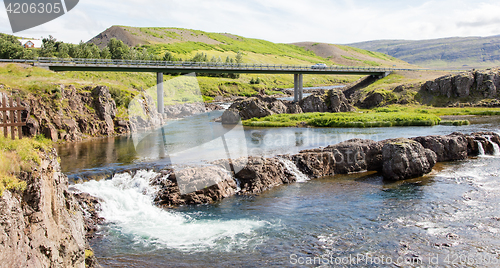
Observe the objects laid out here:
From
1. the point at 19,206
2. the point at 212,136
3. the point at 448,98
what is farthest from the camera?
the point at 448,98

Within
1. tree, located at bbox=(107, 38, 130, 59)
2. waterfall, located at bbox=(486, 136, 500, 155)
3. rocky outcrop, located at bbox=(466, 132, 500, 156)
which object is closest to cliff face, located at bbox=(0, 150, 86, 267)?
rocky outcrop, located at bbox=(466, 132, 500, 156)

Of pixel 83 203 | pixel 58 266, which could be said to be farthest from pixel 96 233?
pixel 58 266

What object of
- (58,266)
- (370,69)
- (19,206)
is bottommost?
(58,266)

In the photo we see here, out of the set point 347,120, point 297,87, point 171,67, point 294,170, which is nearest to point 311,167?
point 294,170

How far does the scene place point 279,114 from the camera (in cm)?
6981

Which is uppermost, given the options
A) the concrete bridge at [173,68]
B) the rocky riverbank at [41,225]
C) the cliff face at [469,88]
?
the concrete bridge at [173,68]

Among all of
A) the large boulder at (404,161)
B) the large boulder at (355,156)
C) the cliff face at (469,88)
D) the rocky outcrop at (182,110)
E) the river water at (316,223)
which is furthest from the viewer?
the cliff face at (469,88)

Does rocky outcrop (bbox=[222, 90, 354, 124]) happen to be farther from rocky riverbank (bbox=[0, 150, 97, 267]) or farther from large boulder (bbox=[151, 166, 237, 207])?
rocky riverbank (bbox=[0, 150, 97, 267])

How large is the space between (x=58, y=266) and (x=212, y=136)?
130 feet

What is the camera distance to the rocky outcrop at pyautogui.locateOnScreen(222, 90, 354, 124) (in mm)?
70312

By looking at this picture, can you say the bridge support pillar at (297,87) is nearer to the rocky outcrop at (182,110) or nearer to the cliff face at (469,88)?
the rocky outcrop at (182,110)

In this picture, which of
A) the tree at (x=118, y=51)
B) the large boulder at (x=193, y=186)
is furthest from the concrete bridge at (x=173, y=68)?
the large boulder at (x=193, y=186)

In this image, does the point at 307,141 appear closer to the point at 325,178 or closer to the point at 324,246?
the point at 325,178

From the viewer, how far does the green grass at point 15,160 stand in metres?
10.4
